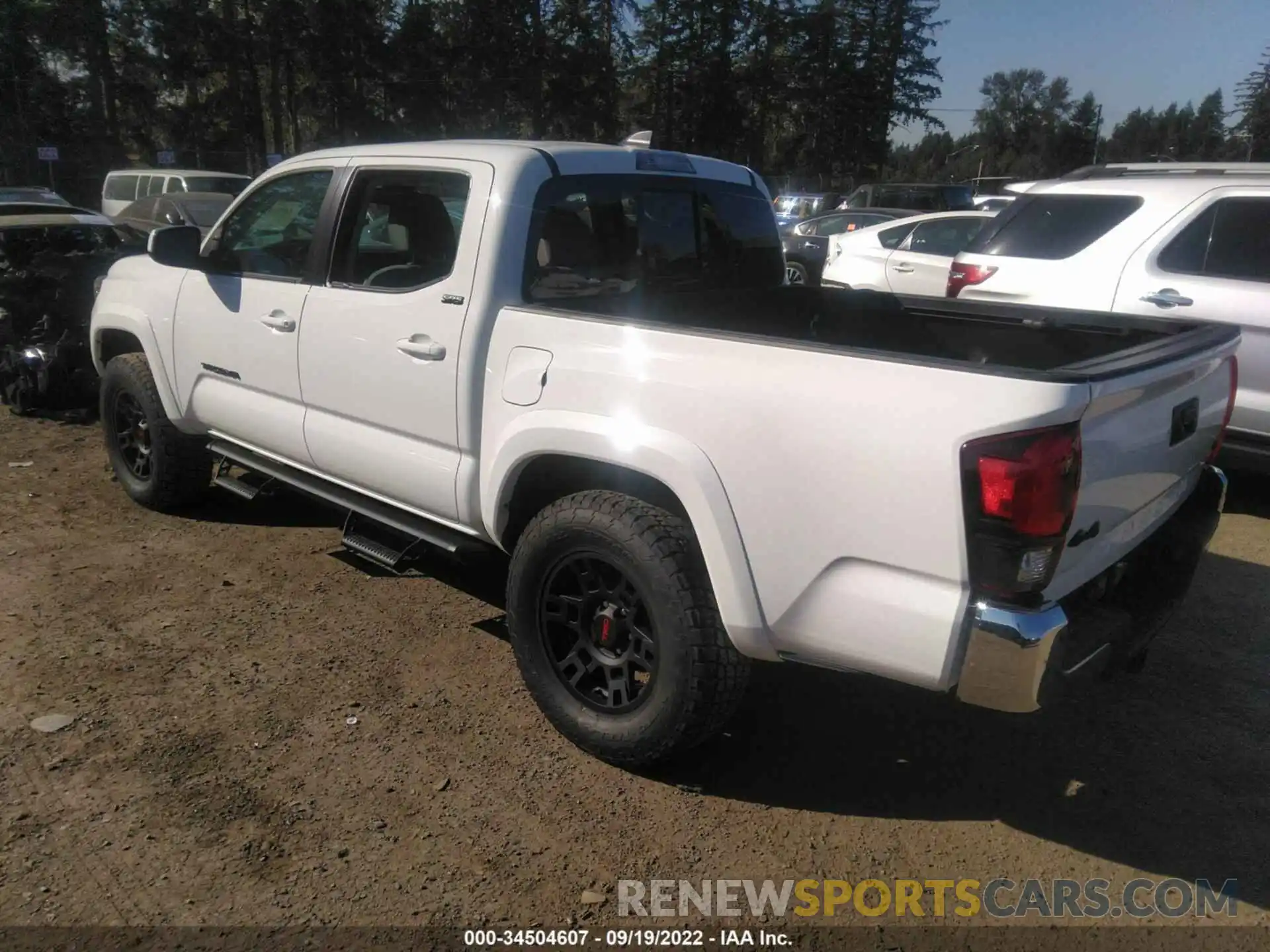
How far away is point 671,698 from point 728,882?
1.70 feet

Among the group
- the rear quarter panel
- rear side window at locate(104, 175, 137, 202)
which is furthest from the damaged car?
rear side window at locate(104, 175, 137, 202)

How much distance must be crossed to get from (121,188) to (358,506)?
66.7 ft

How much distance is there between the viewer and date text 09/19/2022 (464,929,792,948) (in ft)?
8.14

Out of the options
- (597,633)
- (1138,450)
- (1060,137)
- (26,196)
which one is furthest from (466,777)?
(1060,137)

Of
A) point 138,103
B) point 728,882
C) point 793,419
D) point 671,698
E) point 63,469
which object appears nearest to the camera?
point 793,419

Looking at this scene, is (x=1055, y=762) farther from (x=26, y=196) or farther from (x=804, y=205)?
(x=804, y=205)

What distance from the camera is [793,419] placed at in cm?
251

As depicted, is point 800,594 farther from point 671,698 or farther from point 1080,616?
point 1080,616

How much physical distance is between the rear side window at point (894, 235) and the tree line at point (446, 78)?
1114 inches

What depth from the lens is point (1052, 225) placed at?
6355 millimetres

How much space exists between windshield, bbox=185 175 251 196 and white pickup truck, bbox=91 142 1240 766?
15.7 meters

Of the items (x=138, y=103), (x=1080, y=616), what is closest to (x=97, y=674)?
(x=1080, y=616)

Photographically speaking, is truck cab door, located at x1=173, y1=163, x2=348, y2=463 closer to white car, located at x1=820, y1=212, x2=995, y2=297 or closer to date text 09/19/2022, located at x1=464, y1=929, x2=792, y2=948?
date text 09/19/2022, located at x1=464, y1=929, x2=792, y2=948

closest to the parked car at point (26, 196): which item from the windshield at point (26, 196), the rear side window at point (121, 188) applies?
the windshield at point (26, 196)
